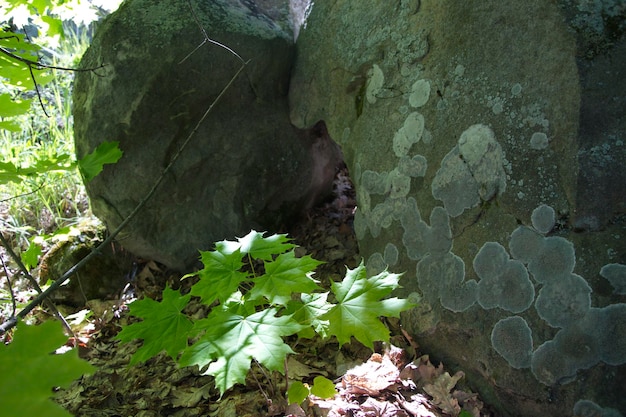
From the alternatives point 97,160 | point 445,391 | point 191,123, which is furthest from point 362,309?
point 191,123

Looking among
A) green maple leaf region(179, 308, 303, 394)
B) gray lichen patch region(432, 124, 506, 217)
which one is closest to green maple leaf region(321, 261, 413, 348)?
green maple leaf region(179, 308, 303, 394)

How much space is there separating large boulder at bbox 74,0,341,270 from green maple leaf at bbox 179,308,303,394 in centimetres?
157

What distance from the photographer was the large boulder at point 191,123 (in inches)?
107

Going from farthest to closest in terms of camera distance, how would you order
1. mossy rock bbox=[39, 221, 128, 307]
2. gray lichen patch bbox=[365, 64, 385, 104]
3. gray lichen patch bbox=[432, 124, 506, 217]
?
mossy rock bbox=[39, 221, 128, 307] < gray lichen patch bbox=[365, 64, 385, 104] < gray lichen patch bbox=[432, 124, 506, 217]

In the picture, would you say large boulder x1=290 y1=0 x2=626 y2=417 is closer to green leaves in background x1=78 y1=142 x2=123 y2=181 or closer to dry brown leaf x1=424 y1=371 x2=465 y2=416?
dry brown leaf x1=424 y1=371 x2=465 y2=416

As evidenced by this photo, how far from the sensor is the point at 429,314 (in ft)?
6.51

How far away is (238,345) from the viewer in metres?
1.34

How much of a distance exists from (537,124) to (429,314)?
86cm

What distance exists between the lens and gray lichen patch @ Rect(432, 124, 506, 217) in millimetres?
1846

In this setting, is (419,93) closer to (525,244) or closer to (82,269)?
(525,244)

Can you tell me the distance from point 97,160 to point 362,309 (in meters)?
1.49

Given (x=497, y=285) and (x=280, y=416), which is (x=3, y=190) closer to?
(x=280, y=416)

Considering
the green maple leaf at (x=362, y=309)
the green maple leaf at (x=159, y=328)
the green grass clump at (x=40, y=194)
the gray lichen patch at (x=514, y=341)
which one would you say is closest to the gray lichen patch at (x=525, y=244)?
the gray lichen patch at (x=514, y=341)

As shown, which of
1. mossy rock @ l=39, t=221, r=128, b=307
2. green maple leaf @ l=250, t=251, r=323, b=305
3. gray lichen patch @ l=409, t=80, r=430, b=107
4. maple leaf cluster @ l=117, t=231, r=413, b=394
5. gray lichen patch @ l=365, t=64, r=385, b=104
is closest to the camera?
maple leaf cluster @ l=117, t=231, r=413, b=394
